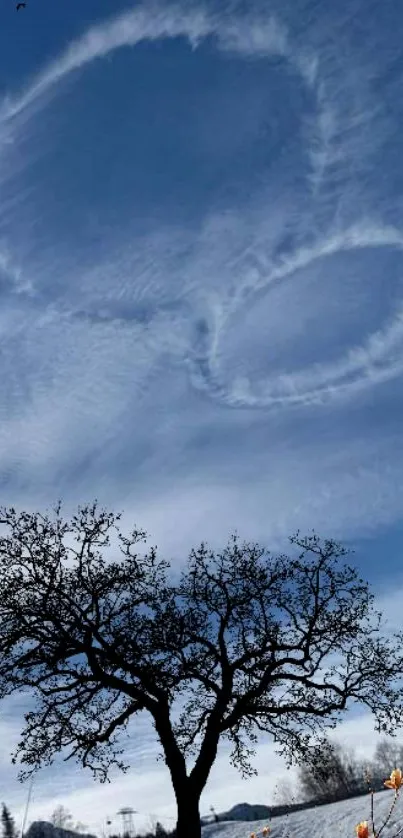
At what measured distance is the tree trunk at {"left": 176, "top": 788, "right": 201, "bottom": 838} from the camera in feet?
56.3

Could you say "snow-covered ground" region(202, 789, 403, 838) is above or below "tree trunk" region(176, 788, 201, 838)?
below

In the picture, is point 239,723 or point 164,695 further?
point 239,723

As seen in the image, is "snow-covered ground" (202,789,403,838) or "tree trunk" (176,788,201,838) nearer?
"tree trunk" (176,788,201,838)

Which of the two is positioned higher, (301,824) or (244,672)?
(244,672)

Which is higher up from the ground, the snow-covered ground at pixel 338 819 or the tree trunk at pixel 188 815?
the tree trunk at pixel 188 815

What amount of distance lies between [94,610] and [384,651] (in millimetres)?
10324

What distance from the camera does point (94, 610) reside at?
1959 centimetres

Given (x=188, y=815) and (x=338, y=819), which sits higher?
(x=188, y=815)

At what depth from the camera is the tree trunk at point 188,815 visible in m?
17.2

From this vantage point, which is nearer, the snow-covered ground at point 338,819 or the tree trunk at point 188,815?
the tree trunk at point 188,815

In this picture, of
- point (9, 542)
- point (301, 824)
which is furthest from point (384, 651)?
point (9, 542)

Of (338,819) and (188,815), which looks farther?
(338,819)

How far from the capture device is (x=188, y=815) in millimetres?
17328

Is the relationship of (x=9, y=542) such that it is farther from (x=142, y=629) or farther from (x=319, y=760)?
(x=319, y=760)
